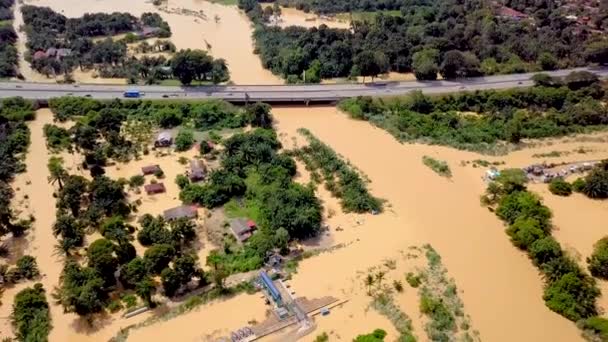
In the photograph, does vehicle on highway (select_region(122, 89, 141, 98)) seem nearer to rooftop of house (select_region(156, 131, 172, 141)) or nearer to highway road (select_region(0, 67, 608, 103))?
highway road (select_region(0, 67, 608, 103))

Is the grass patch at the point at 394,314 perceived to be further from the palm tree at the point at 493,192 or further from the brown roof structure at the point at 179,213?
the brown roof structure at the point at 179,213

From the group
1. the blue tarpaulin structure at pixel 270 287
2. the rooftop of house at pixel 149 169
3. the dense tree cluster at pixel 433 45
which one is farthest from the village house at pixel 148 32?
the blue tarpaulin structure at pixel 270 287

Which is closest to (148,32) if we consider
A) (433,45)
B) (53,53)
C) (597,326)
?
(53,53)

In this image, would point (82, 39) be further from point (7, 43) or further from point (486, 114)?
point (486, 114)

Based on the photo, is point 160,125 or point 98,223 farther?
point 160,125

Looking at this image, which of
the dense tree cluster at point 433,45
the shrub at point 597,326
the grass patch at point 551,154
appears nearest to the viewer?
the shrub at point 597,326

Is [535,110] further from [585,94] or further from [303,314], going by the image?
[303,314]

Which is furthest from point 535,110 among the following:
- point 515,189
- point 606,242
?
point 606,242
